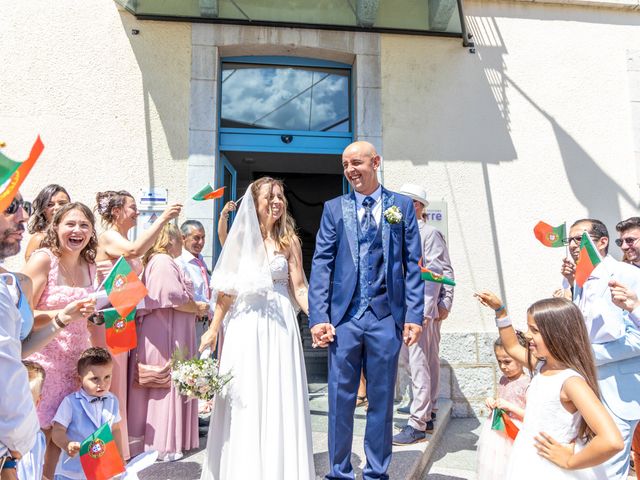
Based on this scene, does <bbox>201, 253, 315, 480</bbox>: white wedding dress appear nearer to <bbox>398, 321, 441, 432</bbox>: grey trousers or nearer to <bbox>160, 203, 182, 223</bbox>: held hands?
<bbox>160, 203, 182, 223</bbox>: held hands

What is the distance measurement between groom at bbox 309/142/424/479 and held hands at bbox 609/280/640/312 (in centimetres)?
107

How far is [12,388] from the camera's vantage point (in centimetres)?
188

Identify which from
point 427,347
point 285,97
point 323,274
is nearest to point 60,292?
point 323,274

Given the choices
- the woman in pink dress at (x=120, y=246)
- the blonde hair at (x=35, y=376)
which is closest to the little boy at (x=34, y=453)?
the blonde hair at (x=35, y=376)

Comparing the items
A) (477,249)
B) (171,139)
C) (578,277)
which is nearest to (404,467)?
(578,277)

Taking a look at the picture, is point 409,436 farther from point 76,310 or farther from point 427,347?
point 76,310

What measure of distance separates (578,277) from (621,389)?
776 mm

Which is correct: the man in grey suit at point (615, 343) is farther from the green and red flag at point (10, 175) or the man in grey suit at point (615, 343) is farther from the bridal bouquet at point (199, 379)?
the green and red flag at point (10, 175)

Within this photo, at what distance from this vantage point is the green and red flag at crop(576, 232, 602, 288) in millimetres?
3180

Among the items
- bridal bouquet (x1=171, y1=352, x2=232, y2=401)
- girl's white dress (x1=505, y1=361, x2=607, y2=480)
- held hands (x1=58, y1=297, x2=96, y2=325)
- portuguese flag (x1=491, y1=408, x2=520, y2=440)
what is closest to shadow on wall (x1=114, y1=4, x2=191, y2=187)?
bridal bouquet (x1=171, y1=352, x2=232, y2=401)

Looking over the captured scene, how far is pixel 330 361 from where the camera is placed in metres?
3.25

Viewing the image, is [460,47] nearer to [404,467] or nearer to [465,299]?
[465,299]

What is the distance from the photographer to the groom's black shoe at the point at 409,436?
4262 millimetres

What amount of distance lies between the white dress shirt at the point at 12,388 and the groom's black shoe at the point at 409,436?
3.01m
